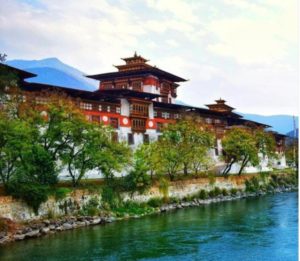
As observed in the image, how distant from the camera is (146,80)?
5094 centimetres

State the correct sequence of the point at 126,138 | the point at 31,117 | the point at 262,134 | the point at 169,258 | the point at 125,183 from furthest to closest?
the point at 262,134 < the point at 126,138 < the point at 125,183 < the point at 31,117 < the point at 169,258

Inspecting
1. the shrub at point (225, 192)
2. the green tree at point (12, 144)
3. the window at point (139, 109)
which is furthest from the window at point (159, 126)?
the green tree at point (12, 144)

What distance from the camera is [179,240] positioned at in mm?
21109

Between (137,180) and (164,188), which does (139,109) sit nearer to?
(164,188)

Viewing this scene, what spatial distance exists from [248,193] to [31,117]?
21739 mm

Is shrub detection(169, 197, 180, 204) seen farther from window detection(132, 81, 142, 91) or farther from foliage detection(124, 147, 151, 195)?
window detection(132, 81, 142, 91)

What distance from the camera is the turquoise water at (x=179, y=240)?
60.1 feet

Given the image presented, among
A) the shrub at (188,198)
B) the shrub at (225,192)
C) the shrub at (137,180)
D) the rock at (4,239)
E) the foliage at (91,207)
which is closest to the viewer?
the rock at (4,239)

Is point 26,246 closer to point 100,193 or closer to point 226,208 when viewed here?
point 100,193

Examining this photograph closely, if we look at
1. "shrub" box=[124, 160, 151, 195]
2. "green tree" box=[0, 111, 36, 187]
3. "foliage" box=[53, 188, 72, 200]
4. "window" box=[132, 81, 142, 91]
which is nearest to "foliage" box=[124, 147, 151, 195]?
"shrub" box=[124, 160, 151, 195]

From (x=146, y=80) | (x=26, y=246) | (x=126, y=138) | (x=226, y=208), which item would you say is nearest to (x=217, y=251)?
(x=26, y=246)

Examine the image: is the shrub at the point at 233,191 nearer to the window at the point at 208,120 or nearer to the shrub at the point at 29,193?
the window at the point at 208,120

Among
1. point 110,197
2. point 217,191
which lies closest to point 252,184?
point 217,191

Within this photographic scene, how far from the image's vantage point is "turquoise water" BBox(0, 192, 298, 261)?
18.3m
